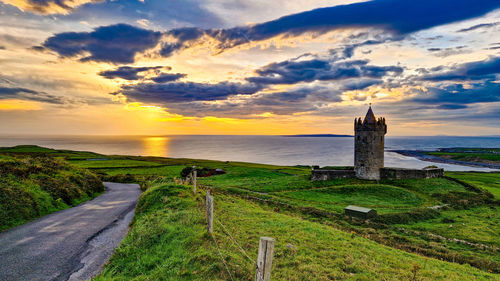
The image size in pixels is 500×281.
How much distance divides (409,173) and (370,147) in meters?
7.55

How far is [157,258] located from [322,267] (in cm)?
745

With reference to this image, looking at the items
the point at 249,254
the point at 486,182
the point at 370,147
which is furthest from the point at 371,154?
the point at 486,182

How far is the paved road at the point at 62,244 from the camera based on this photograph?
1133 centimetres

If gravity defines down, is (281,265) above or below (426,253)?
above

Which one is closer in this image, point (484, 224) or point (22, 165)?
point (484, 224)

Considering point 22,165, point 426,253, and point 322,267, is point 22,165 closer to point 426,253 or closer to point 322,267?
point 322,267

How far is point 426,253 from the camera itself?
15.8 m

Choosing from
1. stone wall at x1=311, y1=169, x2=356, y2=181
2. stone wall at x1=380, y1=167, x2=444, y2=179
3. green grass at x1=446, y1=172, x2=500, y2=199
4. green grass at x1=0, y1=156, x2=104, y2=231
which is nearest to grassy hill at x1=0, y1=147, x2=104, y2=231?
green grass at x1=0, y1=156, x2=104, y2=231

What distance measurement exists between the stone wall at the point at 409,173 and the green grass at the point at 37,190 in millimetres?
45596

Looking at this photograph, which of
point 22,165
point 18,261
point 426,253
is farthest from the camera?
point 22,165

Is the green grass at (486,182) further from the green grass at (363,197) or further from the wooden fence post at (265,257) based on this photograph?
the wooden fence post at (265,257)

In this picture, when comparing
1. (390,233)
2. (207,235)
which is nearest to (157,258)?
(207,235)

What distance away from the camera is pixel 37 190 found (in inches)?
934

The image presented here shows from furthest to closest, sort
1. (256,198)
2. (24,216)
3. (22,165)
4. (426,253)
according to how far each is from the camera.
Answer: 1. (256,198)
2. (22,165)
3. (24,216)
4. (426,253)
